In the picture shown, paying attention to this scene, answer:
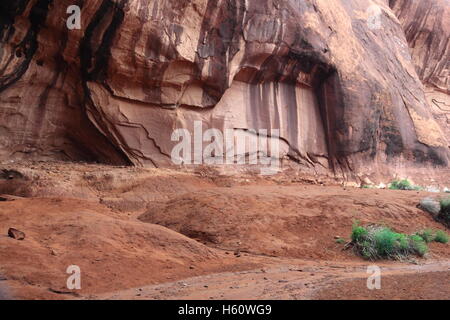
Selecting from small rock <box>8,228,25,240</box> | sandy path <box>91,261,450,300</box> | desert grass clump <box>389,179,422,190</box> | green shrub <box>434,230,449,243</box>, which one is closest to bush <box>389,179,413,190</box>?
desert grass clump <box>389,179,422,190</box>

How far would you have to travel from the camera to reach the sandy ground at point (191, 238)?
16.4ft

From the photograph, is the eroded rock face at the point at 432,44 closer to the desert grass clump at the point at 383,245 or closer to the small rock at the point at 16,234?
the desert grass clump at the point at 383,245

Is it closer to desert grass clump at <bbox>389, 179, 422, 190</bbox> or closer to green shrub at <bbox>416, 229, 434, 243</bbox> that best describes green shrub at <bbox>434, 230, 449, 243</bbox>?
green shrub at <bbox>416, 229, 434, 243</bbox>

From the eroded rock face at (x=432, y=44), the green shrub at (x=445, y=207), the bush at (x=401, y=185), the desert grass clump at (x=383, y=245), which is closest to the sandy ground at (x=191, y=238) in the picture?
the desert grass clump at (x=383, y=245)

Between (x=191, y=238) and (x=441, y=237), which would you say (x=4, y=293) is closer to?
(x=191, y=238)

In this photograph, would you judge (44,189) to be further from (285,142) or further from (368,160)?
(368,160)

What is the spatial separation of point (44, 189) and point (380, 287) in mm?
7346

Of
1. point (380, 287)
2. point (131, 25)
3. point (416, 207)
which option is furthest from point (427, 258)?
point (131, 25)

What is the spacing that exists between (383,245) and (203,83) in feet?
25.1

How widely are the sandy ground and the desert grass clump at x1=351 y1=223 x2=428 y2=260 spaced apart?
0.72 feet

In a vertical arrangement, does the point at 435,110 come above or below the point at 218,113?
above

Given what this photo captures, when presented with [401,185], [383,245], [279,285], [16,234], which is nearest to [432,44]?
[401,185]

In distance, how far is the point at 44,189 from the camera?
9.86 metres

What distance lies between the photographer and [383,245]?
7742 mm
